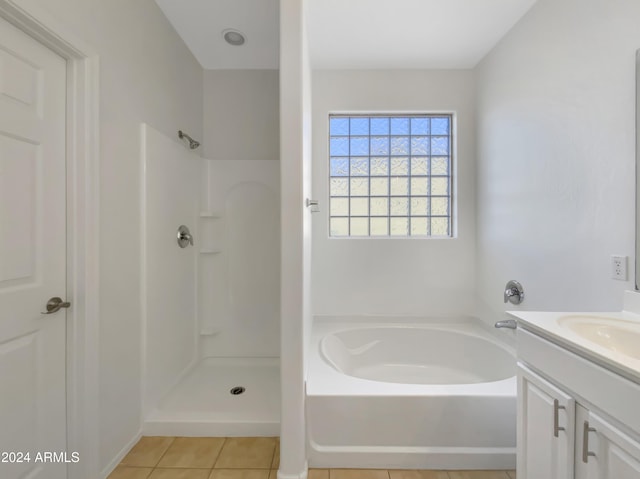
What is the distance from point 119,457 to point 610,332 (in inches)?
89.9

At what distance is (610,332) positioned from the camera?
1080mm

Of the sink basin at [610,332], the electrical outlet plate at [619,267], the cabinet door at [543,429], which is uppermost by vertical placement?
the electrical outlet plate at [619,267]

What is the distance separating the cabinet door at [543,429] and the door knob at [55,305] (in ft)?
6.13

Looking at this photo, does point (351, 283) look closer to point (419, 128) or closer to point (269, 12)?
point (419, 128)

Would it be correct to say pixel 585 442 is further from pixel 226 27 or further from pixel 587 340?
pixel 226 27

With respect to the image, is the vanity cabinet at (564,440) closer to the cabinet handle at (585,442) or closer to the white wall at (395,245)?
the cabinet handle at (585,442)

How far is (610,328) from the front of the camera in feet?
3.56

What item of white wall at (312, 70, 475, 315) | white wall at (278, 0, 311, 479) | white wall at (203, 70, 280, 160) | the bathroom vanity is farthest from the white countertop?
white wall at (203, 70, 280, 160)

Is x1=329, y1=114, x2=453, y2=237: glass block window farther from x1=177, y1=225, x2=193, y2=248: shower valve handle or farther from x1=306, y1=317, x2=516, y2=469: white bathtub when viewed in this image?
x1=306, y1=317, x2=516, y2=469: white bathtub

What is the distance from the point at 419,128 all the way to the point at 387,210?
76 centimetres

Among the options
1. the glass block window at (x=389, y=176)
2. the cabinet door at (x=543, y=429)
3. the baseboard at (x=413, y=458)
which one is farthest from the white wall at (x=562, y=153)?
the baseboard at (x=413, y=458)

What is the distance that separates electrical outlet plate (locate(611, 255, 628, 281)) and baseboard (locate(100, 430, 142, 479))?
2.51 meters

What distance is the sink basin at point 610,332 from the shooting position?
1.05 m

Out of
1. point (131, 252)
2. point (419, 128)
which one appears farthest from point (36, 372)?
point (419, 128)
